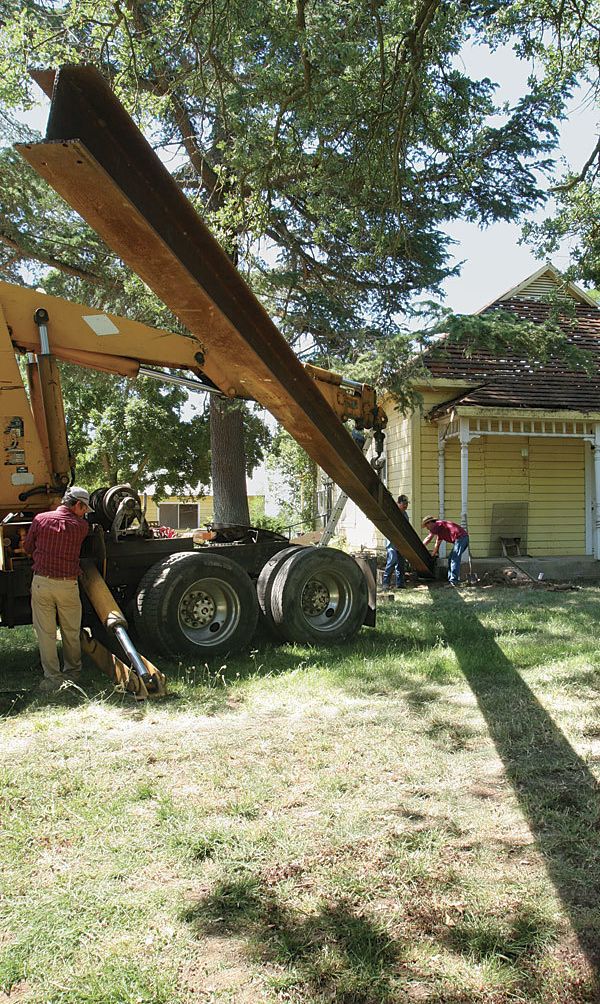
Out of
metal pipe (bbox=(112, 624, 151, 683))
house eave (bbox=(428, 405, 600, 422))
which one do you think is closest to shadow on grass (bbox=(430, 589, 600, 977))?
metal pipe (bbox=(112, 624, 151, 683))

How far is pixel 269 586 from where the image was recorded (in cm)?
842

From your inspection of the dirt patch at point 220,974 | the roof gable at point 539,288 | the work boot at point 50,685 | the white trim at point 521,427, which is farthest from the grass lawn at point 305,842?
the roof gable at point 539,288

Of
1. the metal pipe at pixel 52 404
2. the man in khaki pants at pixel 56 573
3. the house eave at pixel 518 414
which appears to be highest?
the house eave at pixel 518 414

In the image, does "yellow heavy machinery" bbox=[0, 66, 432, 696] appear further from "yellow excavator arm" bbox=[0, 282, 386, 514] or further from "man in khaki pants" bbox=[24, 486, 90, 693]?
"man in khaki pants" bbox=[24, 486, 90, 693]

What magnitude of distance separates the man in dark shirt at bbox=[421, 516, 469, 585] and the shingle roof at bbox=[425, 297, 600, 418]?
3065 mm

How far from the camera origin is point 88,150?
379 centimetres

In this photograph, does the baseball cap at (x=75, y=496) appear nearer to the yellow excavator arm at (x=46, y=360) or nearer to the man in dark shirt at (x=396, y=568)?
the yellow excavator arm at (x=46, y=360)

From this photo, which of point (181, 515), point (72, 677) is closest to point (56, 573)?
point (72, 677)

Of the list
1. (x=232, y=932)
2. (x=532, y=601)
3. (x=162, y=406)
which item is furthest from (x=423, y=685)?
(x=162, y=406)

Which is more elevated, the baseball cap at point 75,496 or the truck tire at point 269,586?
the baseball cap at point 75,496

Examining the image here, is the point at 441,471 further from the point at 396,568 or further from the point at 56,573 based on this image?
the point at 56,573

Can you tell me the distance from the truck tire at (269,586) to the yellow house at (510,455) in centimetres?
822

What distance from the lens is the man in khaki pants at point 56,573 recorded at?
6.79 m

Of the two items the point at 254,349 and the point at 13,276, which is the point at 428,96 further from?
the point at 13,276
